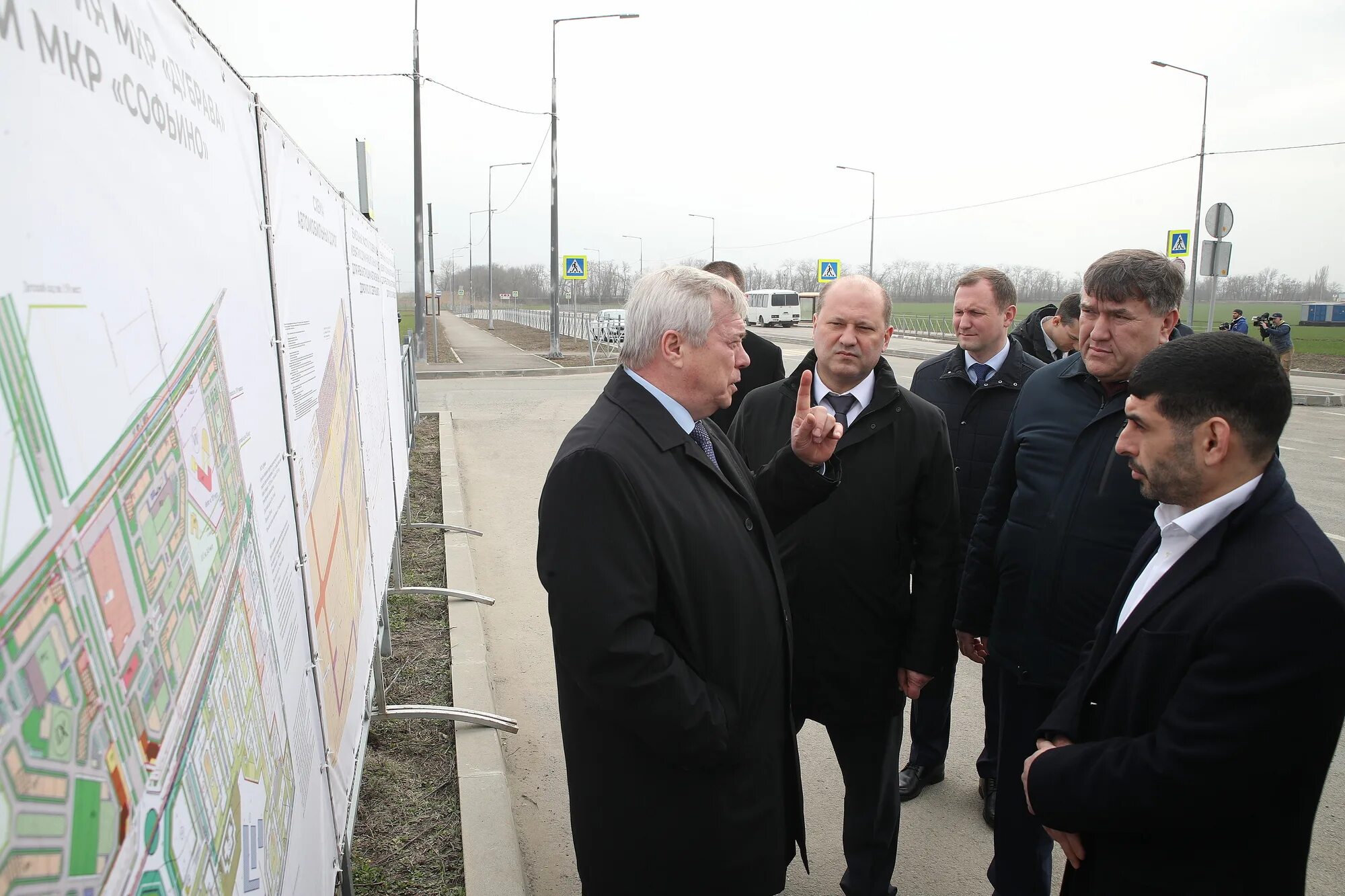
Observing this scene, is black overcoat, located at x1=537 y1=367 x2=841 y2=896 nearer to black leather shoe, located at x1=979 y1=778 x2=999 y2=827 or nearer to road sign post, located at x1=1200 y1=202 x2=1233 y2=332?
black leather shoe, located at x1=979 y1=778 x2=999 y2=827

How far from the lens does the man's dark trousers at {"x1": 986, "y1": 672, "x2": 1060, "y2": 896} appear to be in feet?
9.11

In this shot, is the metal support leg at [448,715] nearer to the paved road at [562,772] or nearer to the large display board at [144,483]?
the paved road at [562,772]

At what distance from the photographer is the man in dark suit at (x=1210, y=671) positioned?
5.37 feet

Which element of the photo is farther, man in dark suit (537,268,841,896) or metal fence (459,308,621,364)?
metal fence (459,308,621,364)

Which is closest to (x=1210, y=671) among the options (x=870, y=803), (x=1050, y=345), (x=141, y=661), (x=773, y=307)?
(x=870, y=803)

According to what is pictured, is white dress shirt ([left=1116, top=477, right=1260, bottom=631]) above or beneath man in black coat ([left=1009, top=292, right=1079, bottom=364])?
beneath

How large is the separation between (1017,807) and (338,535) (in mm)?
2309

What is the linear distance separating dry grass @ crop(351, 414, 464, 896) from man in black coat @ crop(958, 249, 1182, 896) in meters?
1.86

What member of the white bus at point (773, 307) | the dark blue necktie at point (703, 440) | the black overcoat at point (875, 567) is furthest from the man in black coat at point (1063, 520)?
the white bus at point (773, 307)

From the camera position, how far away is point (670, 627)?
81.4 inches

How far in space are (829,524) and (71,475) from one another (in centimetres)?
233

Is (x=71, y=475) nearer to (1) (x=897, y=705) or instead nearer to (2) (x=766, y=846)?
(2) (x=766, y=846)

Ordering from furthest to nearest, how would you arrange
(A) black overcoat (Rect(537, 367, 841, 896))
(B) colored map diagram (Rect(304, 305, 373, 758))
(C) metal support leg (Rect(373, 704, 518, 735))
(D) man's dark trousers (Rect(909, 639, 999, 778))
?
1. (C) metal support leg (Rect(373, 704, 518, 735))
2. (D) man's dark trousers (Rect(909, 639, 999, 778))
3. (B) colored map diagram (Rect(304, 305, 373, 758))
4. (A) black overcoat (Rect(537, 367, 841, 896))

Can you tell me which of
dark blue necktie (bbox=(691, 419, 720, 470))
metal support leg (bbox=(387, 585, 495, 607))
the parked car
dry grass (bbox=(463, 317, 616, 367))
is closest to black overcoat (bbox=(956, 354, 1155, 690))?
dark blue necktie (bbox=(691, 419, 720, 470))
